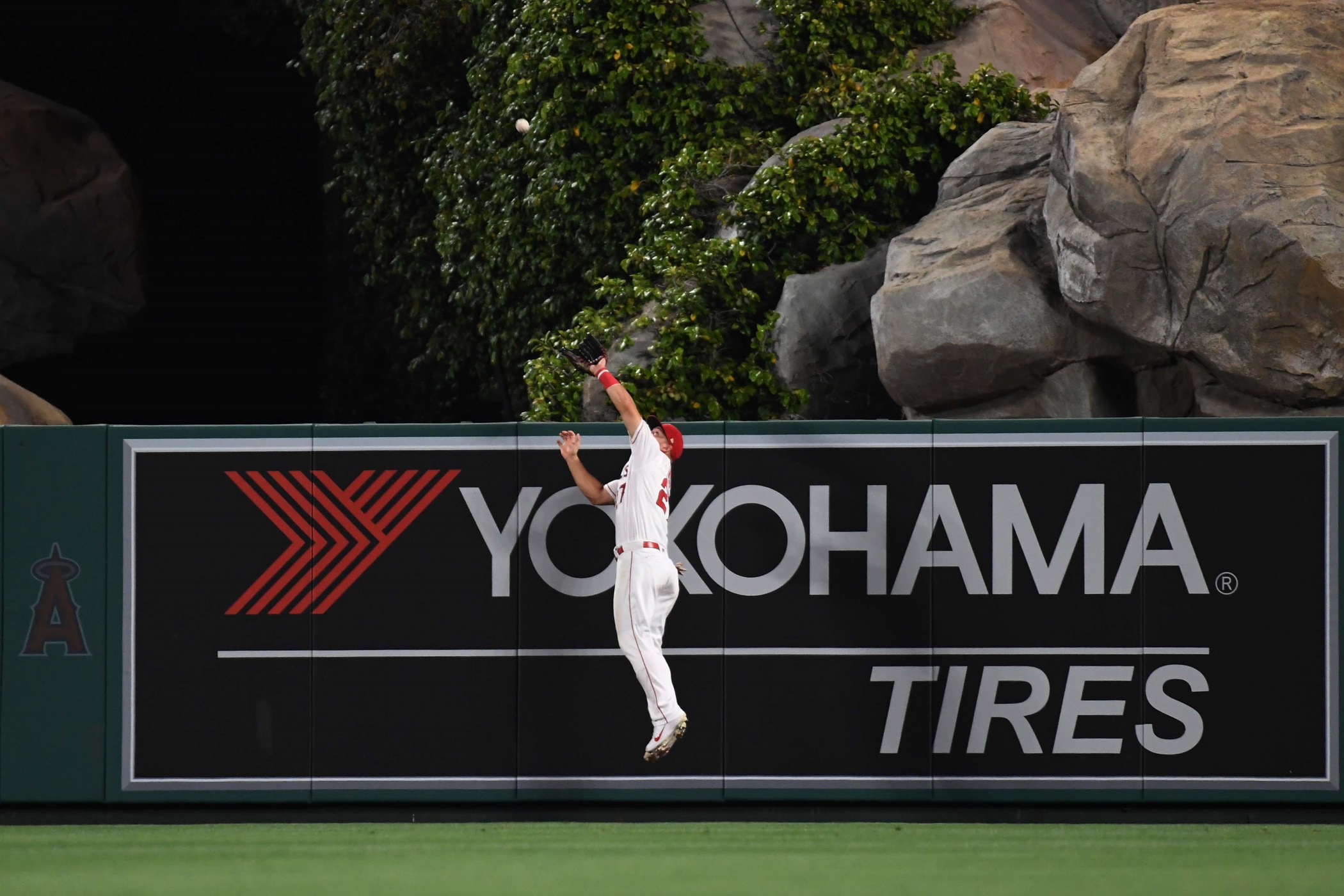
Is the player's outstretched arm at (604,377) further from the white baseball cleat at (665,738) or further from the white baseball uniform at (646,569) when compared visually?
the white baseball cleat at (665,738)

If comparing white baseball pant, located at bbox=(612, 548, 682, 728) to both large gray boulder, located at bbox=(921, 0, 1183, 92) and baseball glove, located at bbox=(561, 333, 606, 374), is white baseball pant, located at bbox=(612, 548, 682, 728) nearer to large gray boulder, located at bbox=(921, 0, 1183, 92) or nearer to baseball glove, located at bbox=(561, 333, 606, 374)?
baseball glove, located at bbox=(561, 333, 606, 374)

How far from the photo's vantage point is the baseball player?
7559mm

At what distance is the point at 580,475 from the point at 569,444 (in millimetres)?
184

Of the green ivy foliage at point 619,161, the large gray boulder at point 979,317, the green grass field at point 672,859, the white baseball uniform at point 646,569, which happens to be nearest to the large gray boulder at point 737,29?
the green ivy foliage at point 619,161

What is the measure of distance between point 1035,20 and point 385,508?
40.2 ft

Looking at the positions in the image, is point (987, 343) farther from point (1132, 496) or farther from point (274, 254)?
point (274, 254)

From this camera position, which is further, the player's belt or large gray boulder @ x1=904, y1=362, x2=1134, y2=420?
large gray boulder @ x1=904, y1=362, x2=1134, y2=420

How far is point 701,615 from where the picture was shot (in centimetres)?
783

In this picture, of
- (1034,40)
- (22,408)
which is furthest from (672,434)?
(1034,40)

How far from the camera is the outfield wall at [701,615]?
7746 mm

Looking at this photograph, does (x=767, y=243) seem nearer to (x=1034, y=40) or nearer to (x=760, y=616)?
→ (x=1034, y=40)

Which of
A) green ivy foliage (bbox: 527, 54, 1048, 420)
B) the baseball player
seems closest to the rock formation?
green ivy foliage (bbox: 527, 54, 1048, 420)

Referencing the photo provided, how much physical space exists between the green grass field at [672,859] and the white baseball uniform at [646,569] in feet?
2.61

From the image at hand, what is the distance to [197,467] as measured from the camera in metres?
7.91
